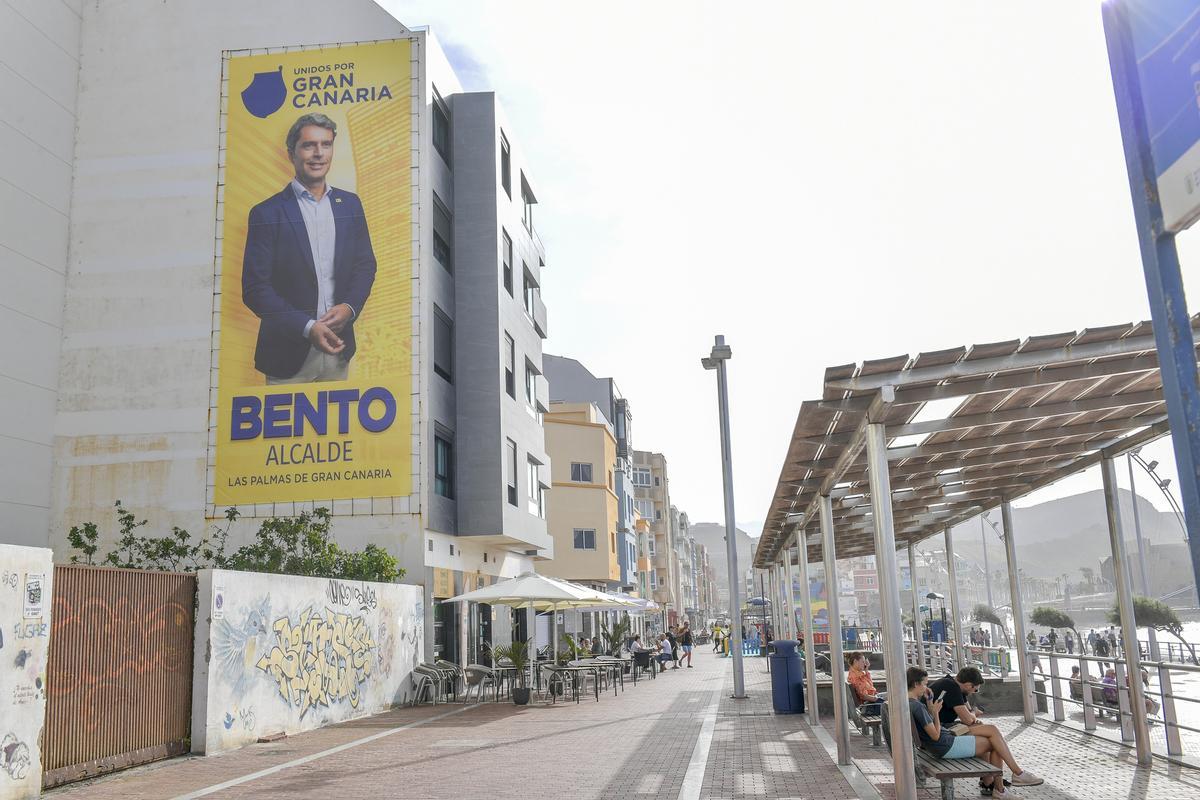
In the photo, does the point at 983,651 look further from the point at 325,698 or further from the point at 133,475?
the point at 133,475

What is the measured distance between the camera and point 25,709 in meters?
10.4

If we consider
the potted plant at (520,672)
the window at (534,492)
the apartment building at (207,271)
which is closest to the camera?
the potted plant at (520,672)

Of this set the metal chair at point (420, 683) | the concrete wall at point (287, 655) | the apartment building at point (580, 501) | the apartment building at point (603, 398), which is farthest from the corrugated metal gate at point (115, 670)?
the apartment building at point (603, 398)

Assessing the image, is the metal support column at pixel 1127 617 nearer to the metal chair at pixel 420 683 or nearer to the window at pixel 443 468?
the metal chair at pixel 420 683

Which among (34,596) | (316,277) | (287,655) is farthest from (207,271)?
(34,596)

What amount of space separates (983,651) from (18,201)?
29.2 meters

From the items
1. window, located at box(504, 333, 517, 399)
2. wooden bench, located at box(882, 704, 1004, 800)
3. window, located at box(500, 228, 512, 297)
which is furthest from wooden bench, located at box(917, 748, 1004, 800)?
window, located at box(500, 228, 512, 297)

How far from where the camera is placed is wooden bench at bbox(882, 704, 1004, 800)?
29.3ft

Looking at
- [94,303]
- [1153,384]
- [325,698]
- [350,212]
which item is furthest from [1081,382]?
[94,303]

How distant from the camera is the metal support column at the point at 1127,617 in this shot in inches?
439

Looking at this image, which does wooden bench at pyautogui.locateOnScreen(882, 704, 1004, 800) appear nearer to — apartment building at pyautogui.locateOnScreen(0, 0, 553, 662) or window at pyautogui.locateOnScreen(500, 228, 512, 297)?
apartment building at pyautogui.locateOnScreen(0, 0, 553, 662)

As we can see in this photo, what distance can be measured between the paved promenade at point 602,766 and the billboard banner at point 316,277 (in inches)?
451

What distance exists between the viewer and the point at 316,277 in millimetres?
30453

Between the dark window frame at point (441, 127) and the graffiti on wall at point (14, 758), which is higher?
→ the dark window frame at point (441, 127)
